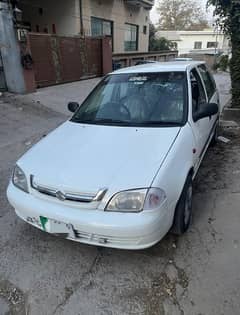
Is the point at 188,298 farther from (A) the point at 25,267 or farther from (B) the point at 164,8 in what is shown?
(B) the point at 164,8

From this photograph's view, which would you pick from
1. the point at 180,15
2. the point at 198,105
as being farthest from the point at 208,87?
the point at 180,15

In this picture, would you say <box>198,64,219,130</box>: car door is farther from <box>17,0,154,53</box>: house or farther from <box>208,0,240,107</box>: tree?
<box>17,0,154,53</box>: house

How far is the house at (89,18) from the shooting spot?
14094 mm

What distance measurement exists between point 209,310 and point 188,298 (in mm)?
164

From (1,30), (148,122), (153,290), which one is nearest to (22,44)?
(1,30)

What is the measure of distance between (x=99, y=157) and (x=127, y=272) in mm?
1037

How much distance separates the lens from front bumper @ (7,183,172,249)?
6.38ft

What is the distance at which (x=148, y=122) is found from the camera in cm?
288

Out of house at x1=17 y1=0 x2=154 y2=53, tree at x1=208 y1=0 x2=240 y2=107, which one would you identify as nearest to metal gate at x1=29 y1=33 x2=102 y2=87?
house at x1=17 y1=0 x2=154 y2=53

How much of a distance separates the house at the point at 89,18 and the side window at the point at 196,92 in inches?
469

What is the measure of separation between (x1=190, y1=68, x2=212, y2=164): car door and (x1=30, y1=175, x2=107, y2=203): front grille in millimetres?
1479

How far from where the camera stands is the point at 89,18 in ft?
48.6

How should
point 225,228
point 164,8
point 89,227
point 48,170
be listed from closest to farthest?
1. point 89,227
2. point 48,170
3. point 225,228
4. point 164,8

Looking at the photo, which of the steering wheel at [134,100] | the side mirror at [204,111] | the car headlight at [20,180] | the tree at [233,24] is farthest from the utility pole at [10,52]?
the side mirror at [204,111]
